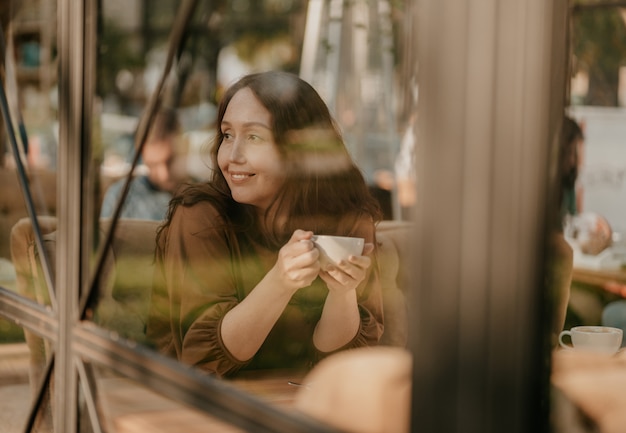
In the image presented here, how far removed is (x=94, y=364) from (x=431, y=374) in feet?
3.83

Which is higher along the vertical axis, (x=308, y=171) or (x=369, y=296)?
(x=308, y=171)

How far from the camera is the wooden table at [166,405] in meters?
1.59

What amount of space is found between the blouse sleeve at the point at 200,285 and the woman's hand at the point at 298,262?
13 cm

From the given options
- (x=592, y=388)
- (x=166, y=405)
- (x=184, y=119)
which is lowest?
(x=166, y=405)

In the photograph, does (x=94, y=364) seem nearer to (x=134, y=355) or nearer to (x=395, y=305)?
(x=134, y=355)

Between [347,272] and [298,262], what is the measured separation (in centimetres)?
9

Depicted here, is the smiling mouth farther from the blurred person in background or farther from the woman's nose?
the blurred person in background

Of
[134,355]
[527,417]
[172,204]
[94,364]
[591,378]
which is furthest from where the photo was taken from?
→ [94,364]

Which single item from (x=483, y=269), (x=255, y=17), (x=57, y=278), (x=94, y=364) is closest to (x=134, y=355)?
(x=94, y=364)

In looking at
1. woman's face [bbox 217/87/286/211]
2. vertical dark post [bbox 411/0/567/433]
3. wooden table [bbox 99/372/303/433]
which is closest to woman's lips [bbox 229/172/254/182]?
woman's face [bbox 217/87/286/211]

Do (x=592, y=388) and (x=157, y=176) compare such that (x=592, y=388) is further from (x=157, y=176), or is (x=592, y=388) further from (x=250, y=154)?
(x=157, y=176)

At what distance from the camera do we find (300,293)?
1.74 metres

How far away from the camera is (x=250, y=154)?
179 centimetres

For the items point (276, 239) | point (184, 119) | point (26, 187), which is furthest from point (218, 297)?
point (26, 187)
